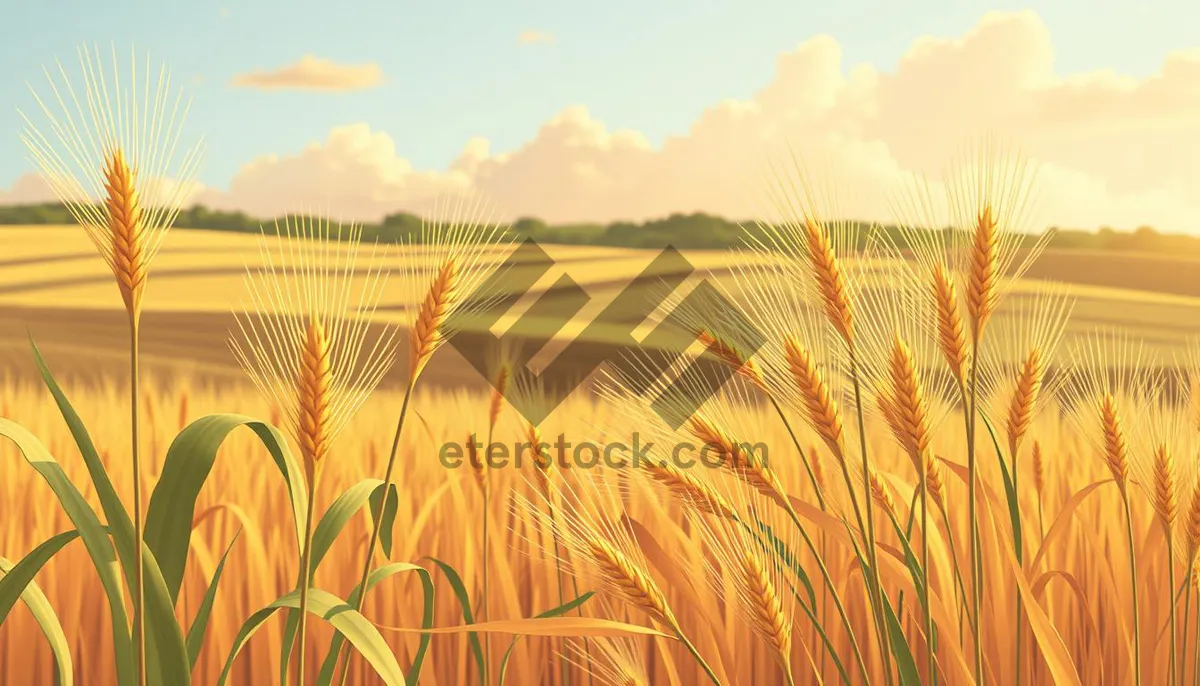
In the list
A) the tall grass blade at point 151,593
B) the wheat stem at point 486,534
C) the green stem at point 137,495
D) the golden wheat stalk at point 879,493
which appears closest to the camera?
the green stem at point 137,495

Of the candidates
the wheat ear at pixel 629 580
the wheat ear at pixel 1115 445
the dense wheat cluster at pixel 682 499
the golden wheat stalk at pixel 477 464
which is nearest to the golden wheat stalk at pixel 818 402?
the dense wheat cluster at pixel 682 499

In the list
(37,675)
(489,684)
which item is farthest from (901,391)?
(37,675)

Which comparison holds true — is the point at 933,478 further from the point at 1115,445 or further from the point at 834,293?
the point at 834,293

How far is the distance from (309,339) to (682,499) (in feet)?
1.64

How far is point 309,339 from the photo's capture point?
95 centimetres

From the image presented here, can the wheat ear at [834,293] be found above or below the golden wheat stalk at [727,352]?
above

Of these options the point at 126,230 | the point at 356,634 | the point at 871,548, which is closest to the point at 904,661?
the point at 871,548

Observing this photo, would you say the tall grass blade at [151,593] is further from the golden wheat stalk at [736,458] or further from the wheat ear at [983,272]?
the wheat ear at [983,272]

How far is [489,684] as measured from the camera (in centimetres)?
149

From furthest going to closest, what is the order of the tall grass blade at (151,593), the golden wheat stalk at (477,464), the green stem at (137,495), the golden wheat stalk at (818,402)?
the golden wheat stalk at (477,464), the golden wheat stalk at (818,402), the tall grass blade at (151,593), the green stem at (137,495)

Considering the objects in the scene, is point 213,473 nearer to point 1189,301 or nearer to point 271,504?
point 271,504

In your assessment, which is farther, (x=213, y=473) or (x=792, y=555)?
(x=213, y=473)

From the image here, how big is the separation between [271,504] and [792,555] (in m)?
1.76

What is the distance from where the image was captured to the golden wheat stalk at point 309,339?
91cm
